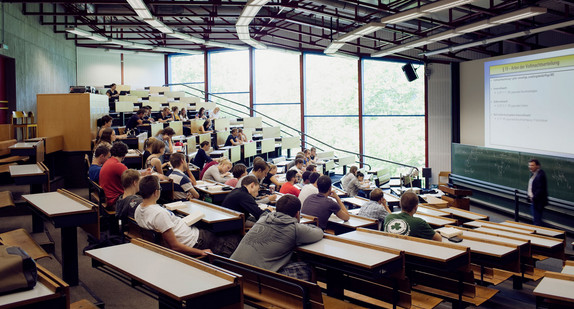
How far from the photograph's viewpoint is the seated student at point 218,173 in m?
7.66

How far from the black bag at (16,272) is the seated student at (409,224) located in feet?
10.0

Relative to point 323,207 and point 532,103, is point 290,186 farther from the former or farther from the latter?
point 532,103

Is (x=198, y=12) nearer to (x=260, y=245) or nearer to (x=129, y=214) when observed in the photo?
(x=129, y=214)

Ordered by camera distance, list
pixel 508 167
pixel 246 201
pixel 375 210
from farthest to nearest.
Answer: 1. pixel 508 167
2. pixel 375 210
3. pixel 246 201

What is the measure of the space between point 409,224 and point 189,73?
1643 cm

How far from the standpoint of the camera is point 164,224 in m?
3.84

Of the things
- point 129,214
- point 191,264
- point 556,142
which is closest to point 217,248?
point 129,214

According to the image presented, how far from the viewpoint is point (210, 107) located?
691 inches

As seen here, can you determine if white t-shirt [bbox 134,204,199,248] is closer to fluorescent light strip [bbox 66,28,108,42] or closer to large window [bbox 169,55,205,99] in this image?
fluorescent light strip [bbox 66,28,108,42]

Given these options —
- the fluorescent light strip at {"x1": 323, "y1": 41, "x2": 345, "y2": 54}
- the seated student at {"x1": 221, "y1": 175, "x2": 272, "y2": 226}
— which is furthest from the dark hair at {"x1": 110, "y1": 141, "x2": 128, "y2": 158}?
the fluorescent light strip at {"x1": 323, "y1": 41, "x2": 345, "y2": 54}

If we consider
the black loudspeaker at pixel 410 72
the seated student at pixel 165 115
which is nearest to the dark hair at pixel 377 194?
the seated student at pixel 165 115

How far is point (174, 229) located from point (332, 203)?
6.49 ft

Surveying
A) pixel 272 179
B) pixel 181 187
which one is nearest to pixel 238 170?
pixel 181 187

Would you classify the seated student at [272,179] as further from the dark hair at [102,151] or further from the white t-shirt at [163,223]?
the white t-shirt at [163,223]
